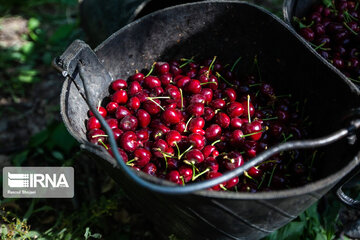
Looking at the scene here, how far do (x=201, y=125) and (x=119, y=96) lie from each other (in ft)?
1.72

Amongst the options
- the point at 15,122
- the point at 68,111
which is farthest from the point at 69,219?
the point at 15,122

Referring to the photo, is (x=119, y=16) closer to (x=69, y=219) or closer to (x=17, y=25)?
(x=69, y=219)

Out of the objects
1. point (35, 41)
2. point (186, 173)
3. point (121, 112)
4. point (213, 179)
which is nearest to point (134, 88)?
point (121, 112)

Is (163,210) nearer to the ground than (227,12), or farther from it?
nearer to the ground

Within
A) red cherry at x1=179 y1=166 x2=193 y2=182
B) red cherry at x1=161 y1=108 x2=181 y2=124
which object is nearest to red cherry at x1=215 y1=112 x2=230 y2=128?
red cherry at x1=161 y1=108 x2=181 y2=124

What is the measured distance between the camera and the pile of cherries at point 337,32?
233 cm

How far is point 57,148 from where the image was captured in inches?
110

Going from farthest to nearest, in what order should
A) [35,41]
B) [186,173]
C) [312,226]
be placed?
[35,41] → [312,226] → [186,173]

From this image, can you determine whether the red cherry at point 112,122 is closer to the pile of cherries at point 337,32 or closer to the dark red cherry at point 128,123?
the dark red cherry at point 128,123

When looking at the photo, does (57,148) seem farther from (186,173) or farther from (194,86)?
(186,173)

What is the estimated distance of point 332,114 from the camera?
1.89 metres

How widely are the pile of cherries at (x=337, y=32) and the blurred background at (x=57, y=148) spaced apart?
3.16ft

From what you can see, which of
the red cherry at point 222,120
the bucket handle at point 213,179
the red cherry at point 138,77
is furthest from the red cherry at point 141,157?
the red cherry at point 138,77

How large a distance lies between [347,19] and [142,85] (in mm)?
Answer: 1648
